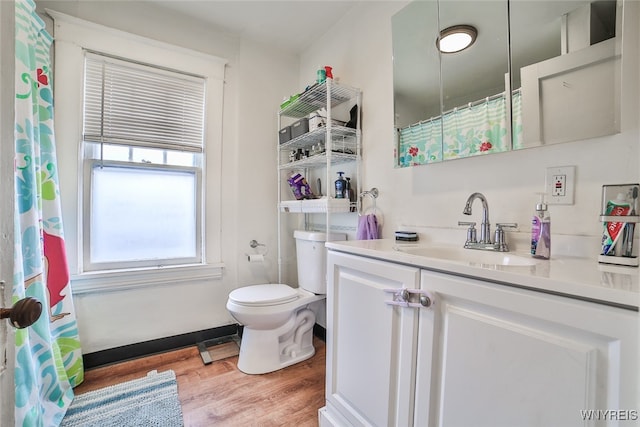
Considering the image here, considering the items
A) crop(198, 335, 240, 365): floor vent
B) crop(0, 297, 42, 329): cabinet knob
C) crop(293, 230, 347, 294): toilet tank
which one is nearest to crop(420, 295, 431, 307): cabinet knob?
crop(0, 297, 42, 329): cabinet knob

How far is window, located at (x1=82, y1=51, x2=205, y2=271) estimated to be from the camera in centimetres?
170

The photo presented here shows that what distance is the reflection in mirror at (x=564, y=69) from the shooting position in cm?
84

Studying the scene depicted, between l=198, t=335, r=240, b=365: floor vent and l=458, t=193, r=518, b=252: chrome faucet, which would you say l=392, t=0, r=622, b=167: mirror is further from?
l=198, t=335, r=240, b=365: floor vent

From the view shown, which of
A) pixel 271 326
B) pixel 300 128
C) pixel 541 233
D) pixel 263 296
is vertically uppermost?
pixel 300 128

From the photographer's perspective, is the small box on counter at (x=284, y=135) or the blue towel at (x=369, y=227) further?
the small box on counter at (x=284, y=135)

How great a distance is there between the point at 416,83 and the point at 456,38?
0.24m

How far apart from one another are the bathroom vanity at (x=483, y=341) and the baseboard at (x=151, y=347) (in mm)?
1235

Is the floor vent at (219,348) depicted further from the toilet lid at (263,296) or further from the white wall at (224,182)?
the toilet lid at (263,296)

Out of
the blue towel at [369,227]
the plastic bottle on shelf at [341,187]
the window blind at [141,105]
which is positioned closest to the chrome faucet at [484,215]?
the blue towel at [369,227]

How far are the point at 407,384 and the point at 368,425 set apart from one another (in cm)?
29

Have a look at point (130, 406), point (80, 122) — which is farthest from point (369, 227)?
point (80, 122)

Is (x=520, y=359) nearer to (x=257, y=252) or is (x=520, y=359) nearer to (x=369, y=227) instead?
(x=369, y=227)

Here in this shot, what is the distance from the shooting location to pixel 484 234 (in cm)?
109

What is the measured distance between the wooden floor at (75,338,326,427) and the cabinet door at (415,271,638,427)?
780mm
